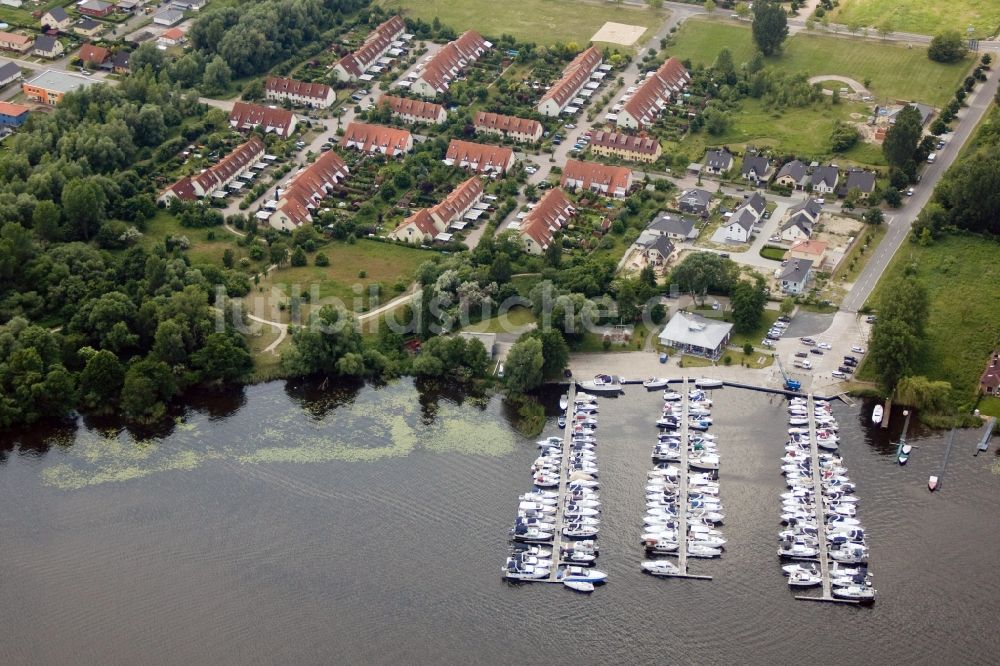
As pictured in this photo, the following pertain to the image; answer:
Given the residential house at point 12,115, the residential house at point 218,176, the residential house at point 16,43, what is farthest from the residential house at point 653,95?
the residential house at point 16,43

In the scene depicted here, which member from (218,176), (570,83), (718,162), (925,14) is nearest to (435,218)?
(218,176)

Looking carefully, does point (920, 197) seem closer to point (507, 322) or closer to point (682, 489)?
point (507, 322)

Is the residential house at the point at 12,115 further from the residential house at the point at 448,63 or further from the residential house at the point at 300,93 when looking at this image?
the residential house at the point at 448,63

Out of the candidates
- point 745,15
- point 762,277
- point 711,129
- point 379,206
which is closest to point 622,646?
point 762,277

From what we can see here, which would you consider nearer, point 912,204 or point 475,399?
point 475,399

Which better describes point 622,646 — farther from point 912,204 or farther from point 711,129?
point 711,129

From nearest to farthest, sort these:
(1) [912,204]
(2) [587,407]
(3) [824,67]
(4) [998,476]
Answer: (4) [998,476] < (2) [587,407] < (1) [912,204] < (3) [824,67]
